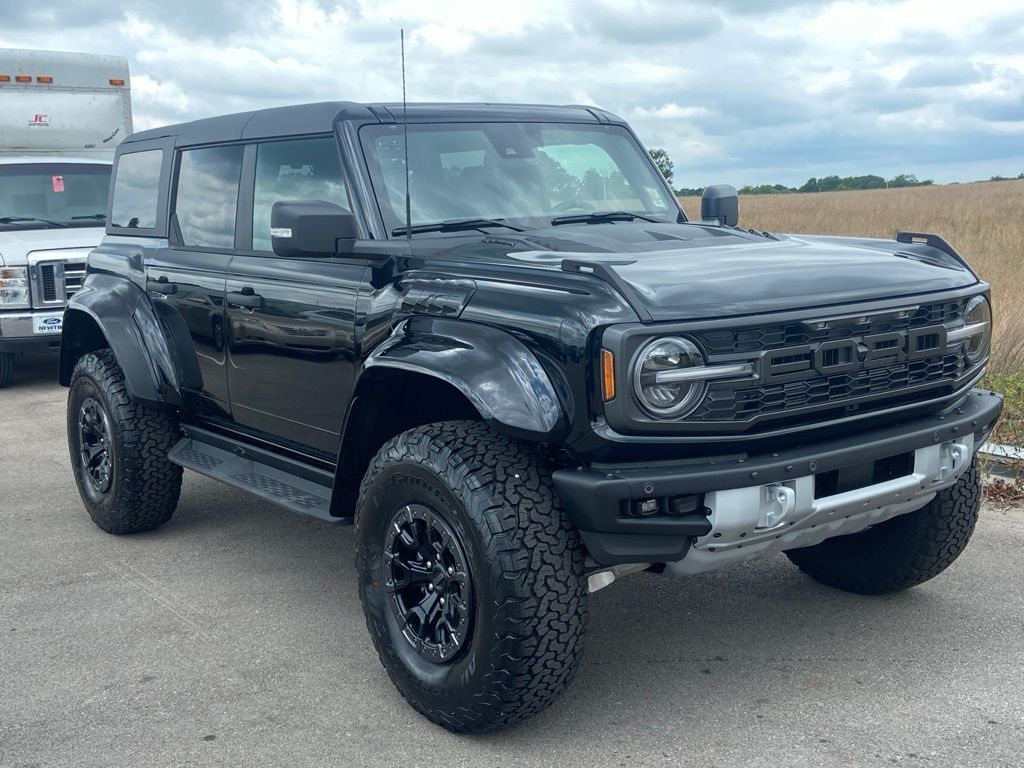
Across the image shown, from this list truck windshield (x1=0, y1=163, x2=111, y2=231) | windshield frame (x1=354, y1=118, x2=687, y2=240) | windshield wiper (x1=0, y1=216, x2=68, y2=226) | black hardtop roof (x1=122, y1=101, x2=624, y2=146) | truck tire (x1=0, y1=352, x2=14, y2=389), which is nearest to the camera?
windshield frame (x1=354, y1=118, x2=687, y2=240)

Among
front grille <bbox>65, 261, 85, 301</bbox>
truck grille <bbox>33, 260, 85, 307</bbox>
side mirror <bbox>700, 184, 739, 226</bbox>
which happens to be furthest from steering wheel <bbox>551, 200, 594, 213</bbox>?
front grille <bbox>65, 261, 85, 301</bbox>

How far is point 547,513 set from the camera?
3.29 metres

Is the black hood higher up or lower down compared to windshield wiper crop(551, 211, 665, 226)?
lower down

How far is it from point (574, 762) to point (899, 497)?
1259 millimetres

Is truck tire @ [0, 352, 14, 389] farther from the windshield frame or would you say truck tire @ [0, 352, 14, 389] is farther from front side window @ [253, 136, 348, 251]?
the windshield frame

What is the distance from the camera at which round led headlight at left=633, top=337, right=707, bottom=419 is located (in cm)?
315

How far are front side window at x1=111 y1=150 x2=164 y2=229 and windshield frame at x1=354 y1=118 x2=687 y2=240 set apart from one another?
5.49 ft

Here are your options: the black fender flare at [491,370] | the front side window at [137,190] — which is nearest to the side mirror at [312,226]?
the black fender flare at [491,370]

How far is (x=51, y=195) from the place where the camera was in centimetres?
1121

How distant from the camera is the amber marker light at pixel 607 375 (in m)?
3.13

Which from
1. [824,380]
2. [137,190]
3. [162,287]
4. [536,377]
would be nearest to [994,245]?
[137,190]

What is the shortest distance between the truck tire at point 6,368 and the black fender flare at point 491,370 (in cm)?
779

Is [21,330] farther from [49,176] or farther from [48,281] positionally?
[49,176]

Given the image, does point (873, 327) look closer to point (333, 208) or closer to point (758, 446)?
point (758, 446)
